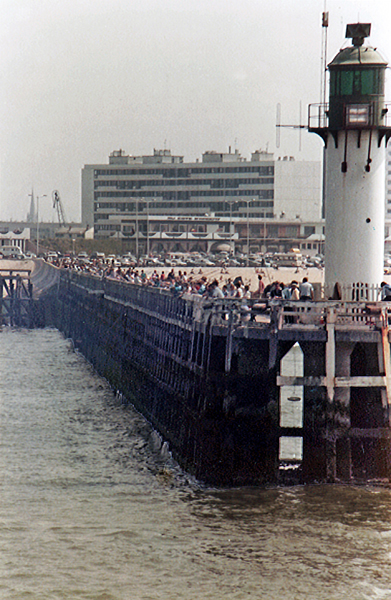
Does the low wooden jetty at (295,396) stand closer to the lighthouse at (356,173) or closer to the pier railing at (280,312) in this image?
the pier railing at (280,312)

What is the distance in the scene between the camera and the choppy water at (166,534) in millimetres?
17281

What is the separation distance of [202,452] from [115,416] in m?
13.0

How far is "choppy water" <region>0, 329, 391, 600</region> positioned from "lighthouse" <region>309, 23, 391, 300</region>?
8.13 meters

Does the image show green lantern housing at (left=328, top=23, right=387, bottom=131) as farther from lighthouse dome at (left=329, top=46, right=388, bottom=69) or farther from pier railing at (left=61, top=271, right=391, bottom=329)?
pier railing at (left=61, top=271, right=391, bottom=329)

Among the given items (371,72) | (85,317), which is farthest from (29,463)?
(85,317)

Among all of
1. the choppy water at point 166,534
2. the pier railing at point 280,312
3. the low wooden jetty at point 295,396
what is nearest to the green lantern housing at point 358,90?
the pier railing at point 280,312

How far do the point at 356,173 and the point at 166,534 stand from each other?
13709 mm

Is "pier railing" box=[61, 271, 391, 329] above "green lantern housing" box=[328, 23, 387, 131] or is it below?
below

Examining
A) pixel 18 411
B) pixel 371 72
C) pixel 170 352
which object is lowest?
pixel 18 411

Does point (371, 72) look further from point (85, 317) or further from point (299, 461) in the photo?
point (85, 317)

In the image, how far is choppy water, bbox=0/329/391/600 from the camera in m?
17.3

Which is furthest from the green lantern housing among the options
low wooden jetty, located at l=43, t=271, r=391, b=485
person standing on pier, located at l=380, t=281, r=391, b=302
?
low wooden jetty, located at l=43, t=271, r=391, b=485

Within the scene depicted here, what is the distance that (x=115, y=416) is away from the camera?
118 ft

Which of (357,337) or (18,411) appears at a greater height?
(357,337)
